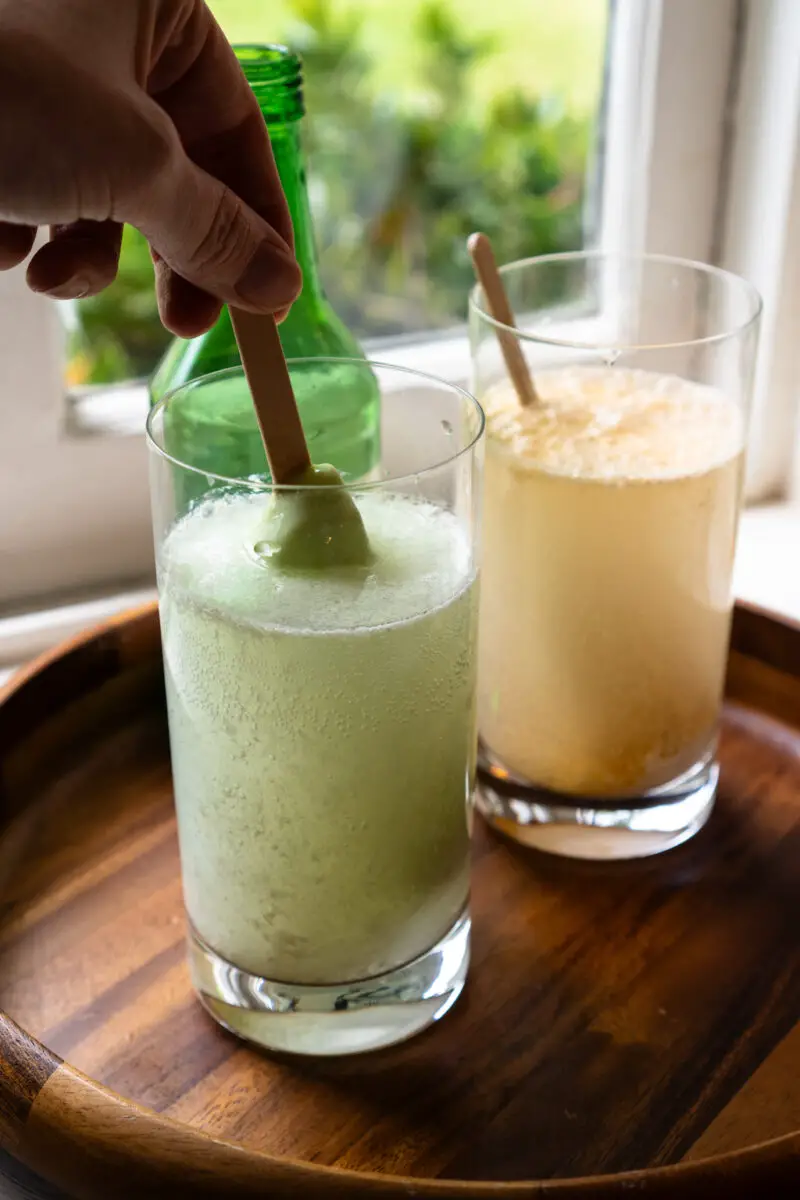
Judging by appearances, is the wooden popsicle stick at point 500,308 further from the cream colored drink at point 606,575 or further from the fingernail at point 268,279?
the fingernail at point 268,279

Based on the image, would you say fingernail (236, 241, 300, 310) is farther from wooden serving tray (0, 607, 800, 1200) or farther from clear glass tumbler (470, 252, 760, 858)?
wooden serving tray (0, 607, 800, 1200)

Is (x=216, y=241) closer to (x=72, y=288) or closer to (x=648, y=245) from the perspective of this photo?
(x=72, y=288)

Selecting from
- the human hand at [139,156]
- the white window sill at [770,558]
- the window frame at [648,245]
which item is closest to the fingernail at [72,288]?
the human hand at [139,156]

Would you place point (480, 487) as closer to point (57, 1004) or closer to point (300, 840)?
point (300, 840)

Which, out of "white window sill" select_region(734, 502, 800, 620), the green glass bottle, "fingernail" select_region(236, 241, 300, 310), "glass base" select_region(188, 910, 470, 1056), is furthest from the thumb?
"white window sill" select_region(734, 502, 800, 620)

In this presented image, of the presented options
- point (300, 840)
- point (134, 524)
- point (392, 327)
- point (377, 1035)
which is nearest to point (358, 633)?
point (300, 840)

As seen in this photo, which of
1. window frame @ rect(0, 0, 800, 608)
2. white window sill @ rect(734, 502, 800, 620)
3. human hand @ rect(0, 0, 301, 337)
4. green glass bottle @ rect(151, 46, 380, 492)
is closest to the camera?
human hand @ rect(0, 0, 301, 337)
